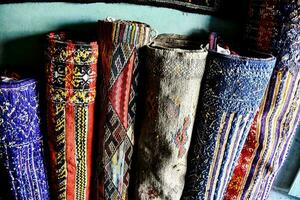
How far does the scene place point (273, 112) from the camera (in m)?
0.74

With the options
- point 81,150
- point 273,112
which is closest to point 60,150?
point 81,150

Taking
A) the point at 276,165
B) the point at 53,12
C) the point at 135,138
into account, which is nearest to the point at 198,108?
the point at 135,138

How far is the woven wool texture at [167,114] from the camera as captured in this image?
63 cm

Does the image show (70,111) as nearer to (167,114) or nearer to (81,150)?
(81,150)

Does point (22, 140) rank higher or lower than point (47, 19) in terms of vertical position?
lower

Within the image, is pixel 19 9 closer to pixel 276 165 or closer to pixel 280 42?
pixel 280 42

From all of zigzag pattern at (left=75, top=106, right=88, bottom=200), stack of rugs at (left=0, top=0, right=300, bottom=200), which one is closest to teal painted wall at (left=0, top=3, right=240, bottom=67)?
stack of rugs at (left=0, top=0, right=300, bottom=200)

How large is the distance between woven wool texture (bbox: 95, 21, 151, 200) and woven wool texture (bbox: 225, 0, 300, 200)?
0.99ft

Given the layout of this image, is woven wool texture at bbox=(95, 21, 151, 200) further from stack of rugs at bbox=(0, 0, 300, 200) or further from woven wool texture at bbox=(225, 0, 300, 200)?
woven wool texture at bbox=(225, 0, 300, 200)

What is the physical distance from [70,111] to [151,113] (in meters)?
0.19

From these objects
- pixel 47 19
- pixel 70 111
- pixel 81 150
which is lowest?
pixel 81 150

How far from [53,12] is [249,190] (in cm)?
72

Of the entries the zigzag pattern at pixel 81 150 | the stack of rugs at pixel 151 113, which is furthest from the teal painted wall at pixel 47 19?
the zigzag pattern at pixel 81 150

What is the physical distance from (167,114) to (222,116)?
0.44 ft
